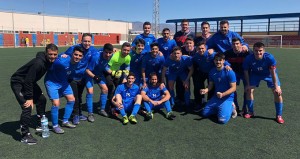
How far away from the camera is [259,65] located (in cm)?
514

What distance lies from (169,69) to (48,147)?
3245 mm

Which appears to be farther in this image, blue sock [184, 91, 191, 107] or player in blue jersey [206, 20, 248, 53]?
blue sock [184, 91, 191, 107]

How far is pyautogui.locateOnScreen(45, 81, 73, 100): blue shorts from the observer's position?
4430 mm

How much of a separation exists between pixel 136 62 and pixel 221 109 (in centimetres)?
233

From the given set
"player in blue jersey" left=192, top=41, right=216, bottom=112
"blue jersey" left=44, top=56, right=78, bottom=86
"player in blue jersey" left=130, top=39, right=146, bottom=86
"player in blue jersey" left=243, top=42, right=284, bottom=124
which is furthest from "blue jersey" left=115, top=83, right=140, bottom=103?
"player in blue jersey" left=243, top=42, right=284, bottom=124

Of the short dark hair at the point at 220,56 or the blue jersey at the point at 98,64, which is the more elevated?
the short dark hair at the point at 220,56

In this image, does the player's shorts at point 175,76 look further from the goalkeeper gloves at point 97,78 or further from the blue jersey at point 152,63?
the goalkeeper gloves at point 97,78

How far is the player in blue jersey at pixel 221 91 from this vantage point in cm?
511

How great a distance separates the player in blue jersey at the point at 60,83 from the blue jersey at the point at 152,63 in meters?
1.78

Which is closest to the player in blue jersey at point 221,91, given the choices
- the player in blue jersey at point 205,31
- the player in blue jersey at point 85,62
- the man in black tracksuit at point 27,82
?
the player in blue jersey at point 205,31

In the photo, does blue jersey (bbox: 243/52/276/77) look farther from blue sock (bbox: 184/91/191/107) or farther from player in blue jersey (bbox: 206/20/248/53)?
blue sock (bbox: 184/91/191/107)

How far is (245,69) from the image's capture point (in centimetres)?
530

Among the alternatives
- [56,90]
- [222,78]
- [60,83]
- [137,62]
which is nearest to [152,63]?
[137,62]

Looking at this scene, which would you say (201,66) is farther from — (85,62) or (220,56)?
(85,62)
